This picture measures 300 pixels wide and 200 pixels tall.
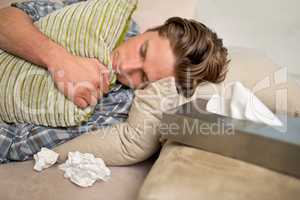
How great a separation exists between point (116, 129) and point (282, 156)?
1.61ft

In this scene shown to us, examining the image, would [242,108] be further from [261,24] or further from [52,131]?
[261,24]

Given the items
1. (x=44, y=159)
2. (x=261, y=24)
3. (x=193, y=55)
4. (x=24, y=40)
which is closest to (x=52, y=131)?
(x=44, y=159)

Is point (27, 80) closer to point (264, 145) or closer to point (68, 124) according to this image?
point (68, 124)

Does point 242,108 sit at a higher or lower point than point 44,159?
higher

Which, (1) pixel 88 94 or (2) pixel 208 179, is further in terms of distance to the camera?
(1) pixel 88 94

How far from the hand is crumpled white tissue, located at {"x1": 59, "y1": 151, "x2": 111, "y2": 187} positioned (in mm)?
163

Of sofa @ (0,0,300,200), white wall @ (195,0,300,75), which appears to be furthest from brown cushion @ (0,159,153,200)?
white wall @ (195,0,300,75)

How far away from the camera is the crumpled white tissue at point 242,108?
876 millimetres

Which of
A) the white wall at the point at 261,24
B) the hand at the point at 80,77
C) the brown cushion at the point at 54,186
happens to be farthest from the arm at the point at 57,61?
the white wall at the point at 261,24

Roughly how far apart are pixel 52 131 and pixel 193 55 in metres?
0.49

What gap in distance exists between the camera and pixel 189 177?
2.50ft

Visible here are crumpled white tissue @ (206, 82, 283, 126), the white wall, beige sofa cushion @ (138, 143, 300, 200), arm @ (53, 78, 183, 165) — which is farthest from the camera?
the white wall

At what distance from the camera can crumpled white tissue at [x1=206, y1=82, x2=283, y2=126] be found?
876 millimetres

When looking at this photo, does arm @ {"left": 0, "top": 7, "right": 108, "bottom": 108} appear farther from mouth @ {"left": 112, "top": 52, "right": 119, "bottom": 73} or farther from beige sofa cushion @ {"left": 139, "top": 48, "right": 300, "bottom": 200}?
beige sofa cushion @ {"left": 139, "top": 48, "right": 300, "bottom": 200}
